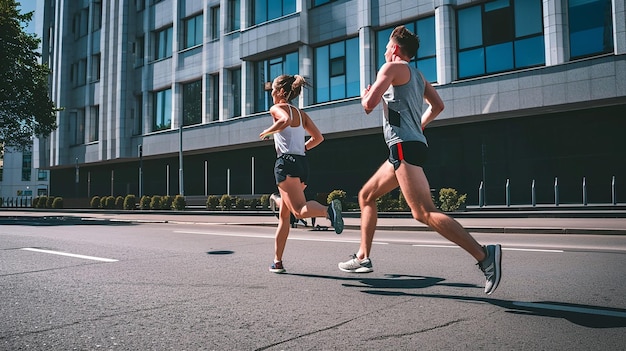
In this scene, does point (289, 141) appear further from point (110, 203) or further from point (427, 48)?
point (110, 203)

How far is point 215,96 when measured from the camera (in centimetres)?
3209

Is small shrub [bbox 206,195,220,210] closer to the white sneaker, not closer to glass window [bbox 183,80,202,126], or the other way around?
glass window [bbox 183,80,202,126]

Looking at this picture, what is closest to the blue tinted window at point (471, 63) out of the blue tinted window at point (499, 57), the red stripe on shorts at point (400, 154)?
the blue tinted window at point (499, 57)

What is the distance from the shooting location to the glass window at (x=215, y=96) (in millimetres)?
31906

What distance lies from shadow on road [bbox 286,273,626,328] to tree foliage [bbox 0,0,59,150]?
103ft

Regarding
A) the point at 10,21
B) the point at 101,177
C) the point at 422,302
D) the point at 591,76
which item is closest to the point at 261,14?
the point at 10,21

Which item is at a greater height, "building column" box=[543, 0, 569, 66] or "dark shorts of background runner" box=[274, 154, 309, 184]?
"building column" box=[543, 0, 569, 66]

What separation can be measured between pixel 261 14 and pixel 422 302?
90.0 ft

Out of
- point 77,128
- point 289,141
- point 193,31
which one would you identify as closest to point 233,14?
point 193,31

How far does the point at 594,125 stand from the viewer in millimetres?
19469

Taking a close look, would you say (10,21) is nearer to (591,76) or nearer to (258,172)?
(258,172)

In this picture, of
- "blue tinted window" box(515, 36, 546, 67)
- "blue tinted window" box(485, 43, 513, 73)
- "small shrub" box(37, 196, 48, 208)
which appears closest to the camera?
"blue tinted window" box(515, 36, 546, 67)

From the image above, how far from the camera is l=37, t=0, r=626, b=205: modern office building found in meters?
19.2

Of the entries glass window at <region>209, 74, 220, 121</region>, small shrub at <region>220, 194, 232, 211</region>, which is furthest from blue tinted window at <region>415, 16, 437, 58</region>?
glass window at <region>209, 74, 220, 121</region>
